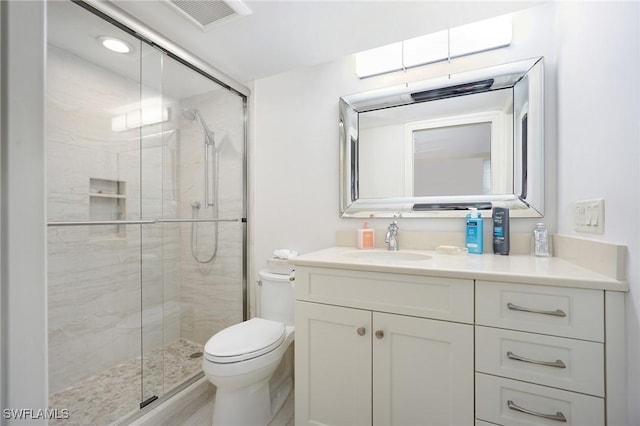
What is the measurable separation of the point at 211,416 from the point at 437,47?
2.34m

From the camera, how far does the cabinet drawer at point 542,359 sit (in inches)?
32.9

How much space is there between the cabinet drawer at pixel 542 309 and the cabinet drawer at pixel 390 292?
56 mm

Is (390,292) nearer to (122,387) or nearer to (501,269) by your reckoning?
(501,269)

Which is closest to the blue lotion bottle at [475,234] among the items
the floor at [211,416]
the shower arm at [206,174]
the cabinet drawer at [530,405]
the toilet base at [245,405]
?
the cabinet drawer at [530,405]

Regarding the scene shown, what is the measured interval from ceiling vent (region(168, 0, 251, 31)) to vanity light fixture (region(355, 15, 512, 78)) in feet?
2.42

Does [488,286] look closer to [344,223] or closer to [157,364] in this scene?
[344,223]

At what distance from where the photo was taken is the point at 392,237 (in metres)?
1.58

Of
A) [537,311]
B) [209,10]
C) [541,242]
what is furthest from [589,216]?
[209,10]

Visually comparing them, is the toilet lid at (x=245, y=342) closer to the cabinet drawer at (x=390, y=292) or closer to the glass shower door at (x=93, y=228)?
the cabinet drawer at (x=390, y=292)

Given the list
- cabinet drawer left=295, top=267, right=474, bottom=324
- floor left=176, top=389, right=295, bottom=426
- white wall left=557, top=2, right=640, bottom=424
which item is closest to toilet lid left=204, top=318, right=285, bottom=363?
cabinet drawer left=295, top=267, right=474, bottom=324

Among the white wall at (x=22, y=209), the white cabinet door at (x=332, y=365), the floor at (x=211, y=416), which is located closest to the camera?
the white wall at (x=22, y=209)

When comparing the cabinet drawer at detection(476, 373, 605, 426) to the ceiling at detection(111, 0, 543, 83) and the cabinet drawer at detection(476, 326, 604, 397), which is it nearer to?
the cabinet drawer at detection(476, 326, 604, 397)

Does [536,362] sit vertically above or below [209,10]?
below

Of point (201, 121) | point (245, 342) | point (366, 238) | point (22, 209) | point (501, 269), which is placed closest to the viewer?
point (22, 209)
